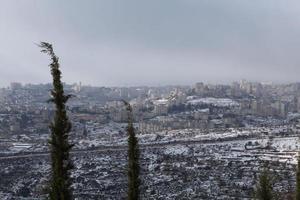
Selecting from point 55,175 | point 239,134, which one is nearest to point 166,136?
point 239,134

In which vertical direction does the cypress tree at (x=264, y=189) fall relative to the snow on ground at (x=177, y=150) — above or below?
above

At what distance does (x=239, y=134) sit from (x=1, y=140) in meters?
58.1

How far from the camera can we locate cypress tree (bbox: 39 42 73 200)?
24578mm

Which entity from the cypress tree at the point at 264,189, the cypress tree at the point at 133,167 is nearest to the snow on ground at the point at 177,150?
the cypress tree at the point at 264,189

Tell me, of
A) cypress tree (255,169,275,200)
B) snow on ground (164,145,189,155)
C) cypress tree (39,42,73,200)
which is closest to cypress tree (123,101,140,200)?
cypress tree (39,42,73,200)

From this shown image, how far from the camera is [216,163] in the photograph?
338 ft

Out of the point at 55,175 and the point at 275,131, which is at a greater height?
the point at 55,175

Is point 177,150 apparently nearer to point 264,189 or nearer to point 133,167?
point 264,189

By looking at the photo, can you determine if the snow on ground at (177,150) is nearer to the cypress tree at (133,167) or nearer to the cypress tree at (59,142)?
the cypress tree at (133,167)

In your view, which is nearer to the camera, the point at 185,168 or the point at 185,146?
the point at 185,168

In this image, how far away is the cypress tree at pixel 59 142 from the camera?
24.6 metres

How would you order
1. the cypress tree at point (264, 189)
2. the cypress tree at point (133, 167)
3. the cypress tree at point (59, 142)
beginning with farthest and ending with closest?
the cypress tree at point (264, 189), the cypress tree at point (133, 167), the cypress tree at point (59, 142)

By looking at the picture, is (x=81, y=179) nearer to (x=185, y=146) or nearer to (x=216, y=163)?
(x=216, y=163)

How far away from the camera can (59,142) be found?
81.7 ft
